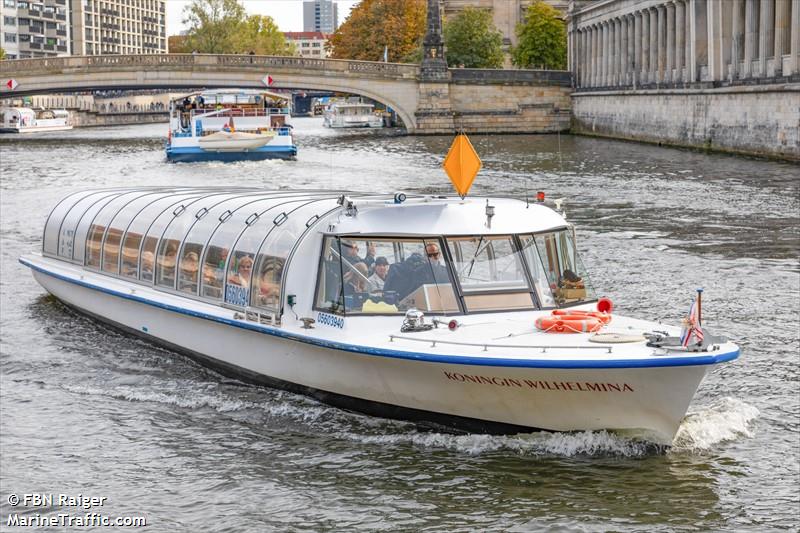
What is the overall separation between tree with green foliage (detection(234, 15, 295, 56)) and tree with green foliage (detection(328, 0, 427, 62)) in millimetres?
28612

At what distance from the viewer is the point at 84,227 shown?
23.2 meters

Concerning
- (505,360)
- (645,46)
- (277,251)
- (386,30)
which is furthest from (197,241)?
(386,30)

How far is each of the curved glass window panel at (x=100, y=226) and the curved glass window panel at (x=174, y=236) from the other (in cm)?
215

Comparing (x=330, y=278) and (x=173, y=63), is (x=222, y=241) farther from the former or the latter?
(x=173, y=63)

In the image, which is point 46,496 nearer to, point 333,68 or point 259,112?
point 259,112

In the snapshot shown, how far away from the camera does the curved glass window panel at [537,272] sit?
16.2 meters

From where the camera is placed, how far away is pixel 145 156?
71875 millimetres

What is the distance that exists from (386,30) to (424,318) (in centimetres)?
11234

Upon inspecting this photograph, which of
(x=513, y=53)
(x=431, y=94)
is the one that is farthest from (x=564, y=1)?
(x=431, y=94)

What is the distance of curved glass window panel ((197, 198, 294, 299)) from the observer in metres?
18.6

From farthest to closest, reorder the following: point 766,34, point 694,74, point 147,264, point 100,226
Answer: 1. point 694,74
2. point 766,34
3. point 100,226
4. point 147,264

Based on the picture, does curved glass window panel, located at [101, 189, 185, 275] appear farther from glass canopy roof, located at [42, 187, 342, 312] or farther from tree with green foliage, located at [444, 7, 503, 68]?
tree with green foliage, located at [444, 7, 503, 68]

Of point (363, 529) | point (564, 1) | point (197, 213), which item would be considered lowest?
point (363, 529)

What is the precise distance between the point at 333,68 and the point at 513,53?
110ft
